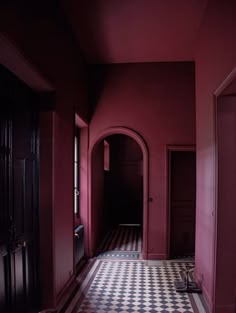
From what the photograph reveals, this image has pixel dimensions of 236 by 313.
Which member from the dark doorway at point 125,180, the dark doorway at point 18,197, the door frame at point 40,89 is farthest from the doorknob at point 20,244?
the dark doorway at point 125,180

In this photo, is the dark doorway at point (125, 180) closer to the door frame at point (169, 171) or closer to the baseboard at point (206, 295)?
the door frame at point (169, 171)

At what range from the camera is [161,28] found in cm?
434

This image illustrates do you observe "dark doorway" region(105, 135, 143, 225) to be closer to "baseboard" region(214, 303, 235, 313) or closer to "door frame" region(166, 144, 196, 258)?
"door frame" region(166, 144, 196, 258)

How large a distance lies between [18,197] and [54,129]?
934mm

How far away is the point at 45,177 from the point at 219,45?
247cm

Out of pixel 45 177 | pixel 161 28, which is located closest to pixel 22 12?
pixel 45 177

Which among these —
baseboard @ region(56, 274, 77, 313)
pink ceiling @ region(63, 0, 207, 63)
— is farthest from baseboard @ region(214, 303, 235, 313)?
pink ceiling @ region(63, 0, 207, 63)

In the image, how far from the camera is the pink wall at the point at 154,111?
18.7 feet

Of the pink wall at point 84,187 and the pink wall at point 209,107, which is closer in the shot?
the pink wall at point 209,107

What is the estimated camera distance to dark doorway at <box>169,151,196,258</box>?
6008 mm

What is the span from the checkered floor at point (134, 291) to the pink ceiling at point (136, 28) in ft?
12.5

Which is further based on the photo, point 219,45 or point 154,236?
point 154,236

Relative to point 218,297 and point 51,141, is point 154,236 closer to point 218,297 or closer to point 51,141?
point 218,297

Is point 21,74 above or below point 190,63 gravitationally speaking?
below
